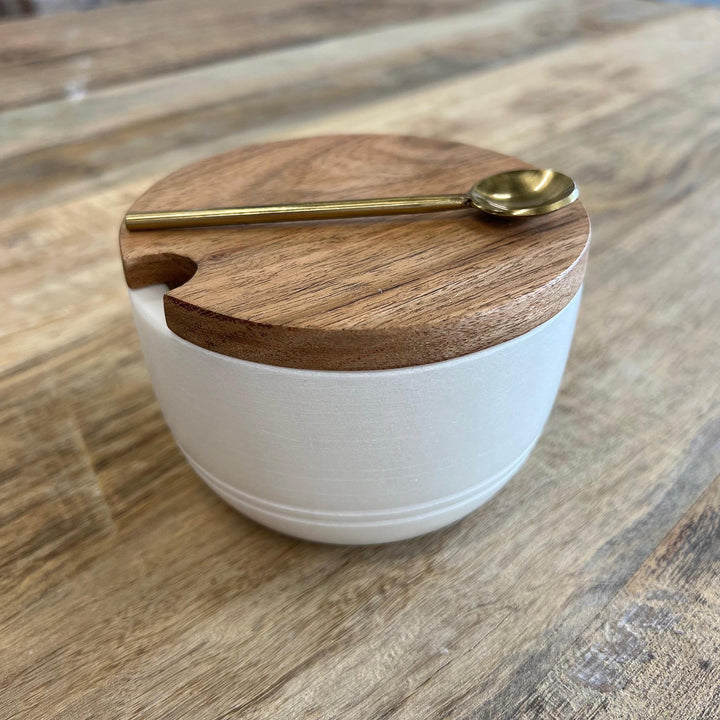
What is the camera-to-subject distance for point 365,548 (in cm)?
58

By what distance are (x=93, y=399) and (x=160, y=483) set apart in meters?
0.14

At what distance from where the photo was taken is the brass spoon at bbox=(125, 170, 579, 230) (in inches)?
20.0

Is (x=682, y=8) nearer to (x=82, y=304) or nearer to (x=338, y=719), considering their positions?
(x=82, y=304)

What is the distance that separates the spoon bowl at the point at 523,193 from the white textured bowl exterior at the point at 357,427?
71mm

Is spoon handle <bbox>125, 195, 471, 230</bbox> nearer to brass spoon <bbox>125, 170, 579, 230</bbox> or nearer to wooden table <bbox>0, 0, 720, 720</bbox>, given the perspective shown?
brass spoon <bbox>125, 170, 579, 230</bbox>

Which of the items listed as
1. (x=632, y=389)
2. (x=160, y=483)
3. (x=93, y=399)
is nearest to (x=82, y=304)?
(x=93, y=399)

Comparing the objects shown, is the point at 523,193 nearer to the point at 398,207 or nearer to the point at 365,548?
the point at 398,207

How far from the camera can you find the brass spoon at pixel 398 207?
51 cm

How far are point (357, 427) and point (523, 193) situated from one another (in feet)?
0.70

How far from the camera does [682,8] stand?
2039 mm

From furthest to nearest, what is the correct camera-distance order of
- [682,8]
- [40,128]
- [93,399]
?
[682,8], [40,128], [93,399]

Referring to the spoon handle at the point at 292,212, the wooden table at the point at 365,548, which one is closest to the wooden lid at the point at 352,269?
the spoon handle at the point at 292,212

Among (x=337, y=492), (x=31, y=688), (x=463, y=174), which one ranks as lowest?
(x=31, y=688)

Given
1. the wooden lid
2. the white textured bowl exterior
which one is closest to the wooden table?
the white textured bowl exterior
